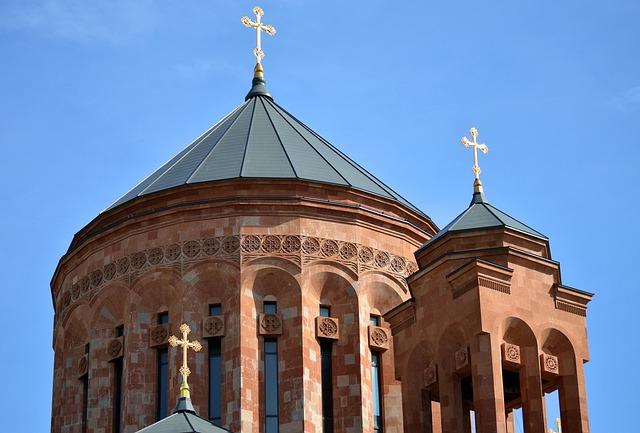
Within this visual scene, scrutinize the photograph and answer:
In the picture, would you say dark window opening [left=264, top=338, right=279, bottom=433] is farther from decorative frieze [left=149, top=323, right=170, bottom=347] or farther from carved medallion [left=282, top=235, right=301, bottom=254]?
decorative frieze [left=149, top=323, right=170, bottom=347]

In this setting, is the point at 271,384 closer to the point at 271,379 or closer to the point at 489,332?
the point at 271,379

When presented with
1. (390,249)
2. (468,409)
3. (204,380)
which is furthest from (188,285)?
(468,409)

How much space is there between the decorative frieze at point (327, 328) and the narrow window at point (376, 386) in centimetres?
105

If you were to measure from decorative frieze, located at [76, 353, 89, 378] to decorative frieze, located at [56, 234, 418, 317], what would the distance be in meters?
1.64

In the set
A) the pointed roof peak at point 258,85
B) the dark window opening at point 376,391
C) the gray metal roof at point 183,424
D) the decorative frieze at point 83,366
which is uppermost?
the pointed roof peak at point 258,85

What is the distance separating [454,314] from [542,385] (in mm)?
2441

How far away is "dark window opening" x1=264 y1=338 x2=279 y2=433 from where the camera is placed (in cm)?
3959

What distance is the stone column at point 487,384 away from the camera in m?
34.4

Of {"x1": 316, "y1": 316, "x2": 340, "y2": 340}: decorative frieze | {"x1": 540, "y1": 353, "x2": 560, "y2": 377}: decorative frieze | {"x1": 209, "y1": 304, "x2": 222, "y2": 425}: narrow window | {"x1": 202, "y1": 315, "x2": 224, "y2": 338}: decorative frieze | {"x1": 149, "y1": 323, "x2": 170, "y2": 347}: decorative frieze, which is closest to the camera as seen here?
{"x1": 540, "y1": 353, "x2": 560, "y2": 377}: decorative frieze

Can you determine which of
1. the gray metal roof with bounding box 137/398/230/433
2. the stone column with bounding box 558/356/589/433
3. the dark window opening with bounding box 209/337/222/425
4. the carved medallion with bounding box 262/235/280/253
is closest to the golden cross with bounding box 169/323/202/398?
the gray metal roof with bounding box 137/398/230/433

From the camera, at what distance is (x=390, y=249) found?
42719 mm

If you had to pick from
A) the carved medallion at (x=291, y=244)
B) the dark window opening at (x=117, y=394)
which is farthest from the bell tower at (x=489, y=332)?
the dark window opening at (x=117, y=394)

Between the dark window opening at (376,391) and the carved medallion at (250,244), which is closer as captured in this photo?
the dark window opening at (376,391)

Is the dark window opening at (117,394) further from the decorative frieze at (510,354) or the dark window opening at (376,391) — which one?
the decorative frieze at (510,354)
